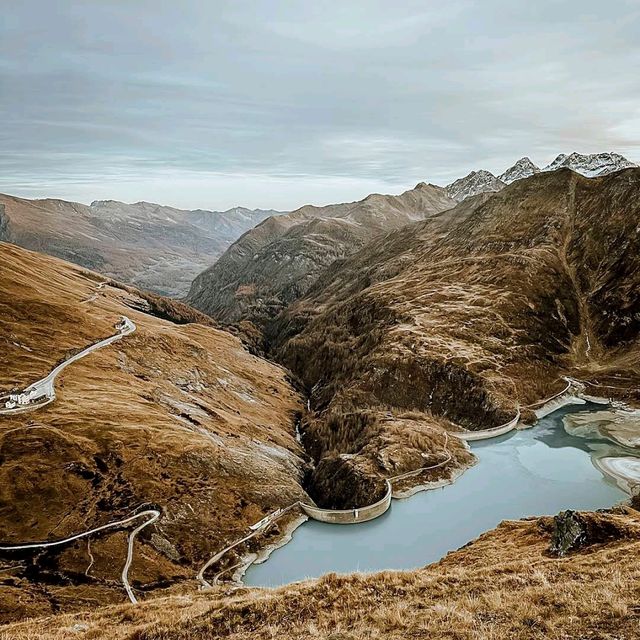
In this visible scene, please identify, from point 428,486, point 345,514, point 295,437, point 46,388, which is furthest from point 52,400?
point 428,486

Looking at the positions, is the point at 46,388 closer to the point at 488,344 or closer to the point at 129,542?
the point at 129,542

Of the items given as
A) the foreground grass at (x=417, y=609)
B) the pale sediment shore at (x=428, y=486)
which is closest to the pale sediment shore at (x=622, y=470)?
the pale sediment shore at (x=428, y=486)

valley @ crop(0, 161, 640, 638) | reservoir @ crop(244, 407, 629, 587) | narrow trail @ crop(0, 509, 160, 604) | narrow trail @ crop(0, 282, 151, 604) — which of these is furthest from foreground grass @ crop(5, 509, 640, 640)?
reservoir @ crop(244, 407, 629, 587)

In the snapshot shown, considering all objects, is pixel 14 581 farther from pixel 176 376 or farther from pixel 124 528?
pixel 176 376

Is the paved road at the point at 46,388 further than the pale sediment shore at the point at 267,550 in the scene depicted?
Yes

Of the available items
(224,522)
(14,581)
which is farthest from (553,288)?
(14,581)

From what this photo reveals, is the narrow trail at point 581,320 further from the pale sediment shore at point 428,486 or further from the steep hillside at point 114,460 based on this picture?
the steep hillside at point 114,460
